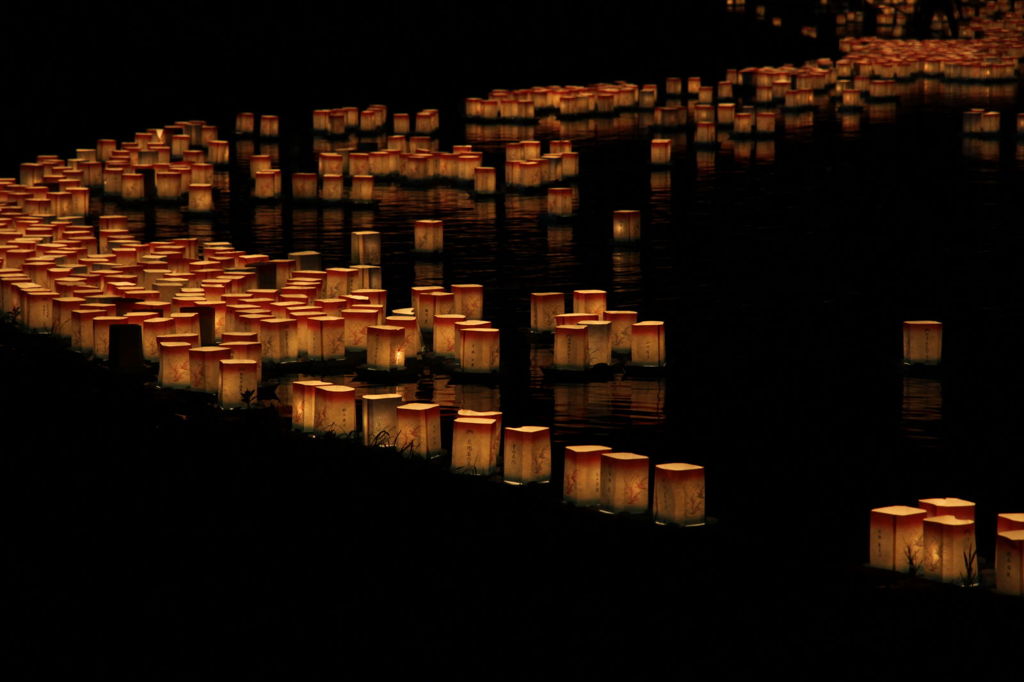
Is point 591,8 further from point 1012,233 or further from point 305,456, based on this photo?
point 305,456

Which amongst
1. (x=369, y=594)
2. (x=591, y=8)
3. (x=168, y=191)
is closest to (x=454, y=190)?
(x=168, y=191)

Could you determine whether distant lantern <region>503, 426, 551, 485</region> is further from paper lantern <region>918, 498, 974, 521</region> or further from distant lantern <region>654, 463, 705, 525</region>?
paper lantern <region>918, 498, 974, 521</region>

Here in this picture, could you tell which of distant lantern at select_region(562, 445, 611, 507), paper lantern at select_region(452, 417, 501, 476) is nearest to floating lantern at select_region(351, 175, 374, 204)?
paper lantern at select_region(452, 417, 501, 476)

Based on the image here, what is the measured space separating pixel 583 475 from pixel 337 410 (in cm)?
180

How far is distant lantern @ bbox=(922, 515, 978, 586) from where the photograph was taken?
7176mm

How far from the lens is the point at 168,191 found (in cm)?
1822

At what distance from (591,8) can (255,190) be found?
18566 millimetres

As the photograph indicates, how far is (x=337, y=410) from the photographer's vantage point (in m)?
9.48

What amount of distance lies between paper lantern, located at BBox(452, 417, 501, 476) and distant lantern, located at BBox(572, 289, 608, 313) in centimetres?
325

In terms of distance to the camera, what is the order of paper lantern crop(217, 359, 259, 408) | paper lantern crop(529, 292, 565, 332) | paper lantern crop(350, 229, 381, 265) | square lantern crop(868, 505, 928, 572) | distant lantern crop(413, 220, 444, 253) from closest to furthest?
square lantern crop(868, 505, 928, 572), paper lantern crop(217, 359, 259, 408), paper lantern crop(529, 292, 565, 332), paper lantern crop(350, 229, 381, 265), distant lantern crop(413, 220, 444, 253)

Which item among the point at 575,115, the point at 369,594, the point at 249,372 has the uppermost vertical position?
the point at 575,115

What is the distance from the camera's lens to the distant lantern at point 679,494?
7.95m

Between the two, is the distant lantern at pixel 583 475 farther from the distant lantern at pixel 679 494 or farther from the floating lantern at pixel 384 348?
the floating lantern at pixel 384 348

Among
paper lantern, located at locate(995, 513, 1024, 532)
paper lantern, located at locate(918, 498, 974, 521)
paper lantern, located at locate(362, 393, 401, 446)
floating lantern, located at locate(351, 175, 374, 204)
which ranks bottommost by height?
paper lantern, located at locate(995, 513, 1024, 532)
